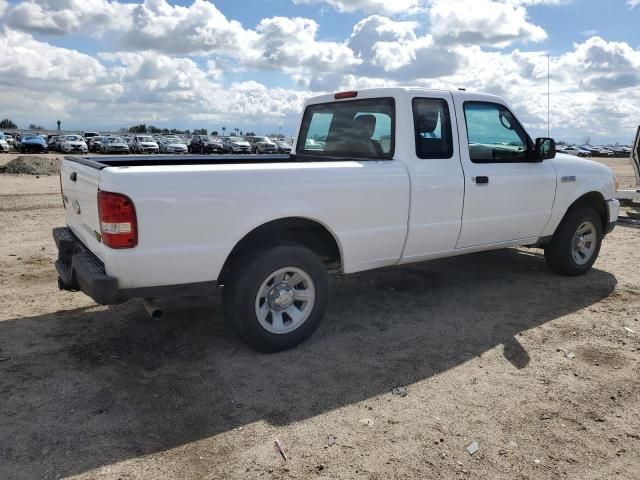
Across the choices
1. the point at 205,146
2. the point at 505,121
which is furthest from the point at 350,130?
the point at 205,146

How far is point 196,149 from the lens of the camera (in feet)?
145

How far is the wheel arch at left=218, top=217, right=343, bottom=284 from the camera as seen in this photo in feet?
13.1

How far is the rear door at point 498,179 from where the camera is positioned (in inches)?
200

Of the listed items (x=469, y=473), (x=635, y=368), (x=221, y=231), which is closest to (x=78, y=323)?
(x=221, y=231)

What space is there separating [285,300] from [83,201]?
167cm

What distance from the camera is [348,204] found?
4207 millimetres

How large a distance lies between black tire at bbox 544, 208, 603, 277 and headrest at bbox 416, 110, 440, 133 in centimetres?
233

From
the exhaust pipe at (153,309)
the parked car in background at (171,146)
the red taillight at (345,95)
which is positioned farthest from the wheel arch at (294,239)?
the parked car in background at (171,146)

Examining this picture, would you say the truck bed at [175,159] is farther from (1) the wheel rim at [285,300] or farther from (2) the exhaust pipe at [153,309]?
(1) the wheel rim at [285,300]

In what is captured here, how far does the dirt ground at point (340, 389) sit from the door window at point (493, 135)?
1510 millimetres

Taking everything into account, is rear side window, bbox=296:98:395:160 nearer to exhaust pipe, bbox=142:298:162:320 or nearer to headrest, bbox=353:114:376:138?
headrest, bbox=353:114:376:138

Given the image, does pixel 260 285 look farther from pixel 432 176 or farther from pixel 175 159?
pixel 175 159

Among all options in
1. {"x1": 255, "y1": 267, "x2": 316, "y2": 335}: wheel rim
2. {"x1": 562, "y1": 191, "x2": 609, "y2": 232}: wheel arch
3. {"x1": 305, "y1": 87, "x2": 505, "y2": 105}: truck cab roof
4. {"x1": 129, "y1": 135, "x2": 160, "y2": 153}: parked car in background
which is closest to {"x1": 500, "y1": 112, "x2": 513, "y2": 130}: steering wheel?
{"x1": 305, "y1": 87, "x2": 505, "y2": 105}: truck cab roof

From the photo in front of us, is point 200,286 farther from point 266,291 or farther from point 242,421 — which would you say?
point 242,421
